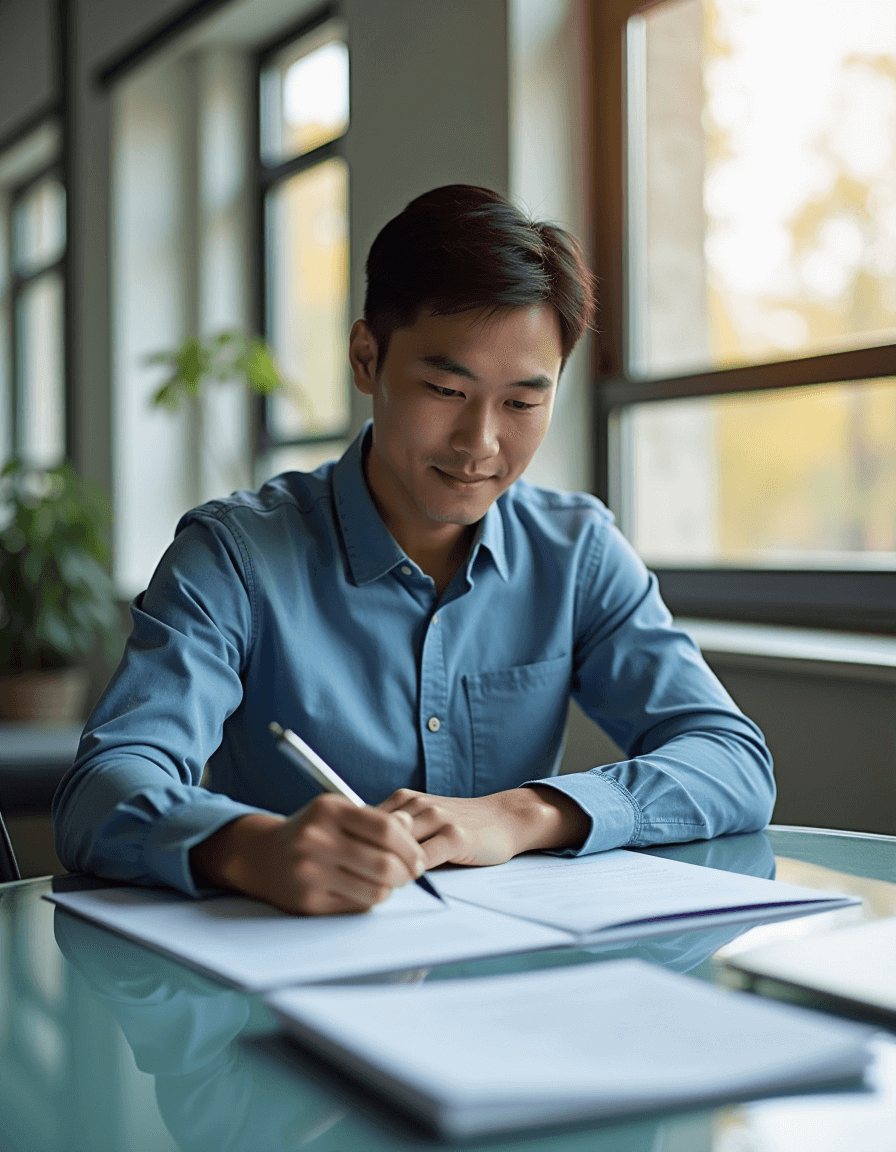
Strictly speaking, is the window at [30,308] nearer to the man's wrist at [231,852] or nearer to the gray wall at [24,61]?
the gray wall at [24,61]

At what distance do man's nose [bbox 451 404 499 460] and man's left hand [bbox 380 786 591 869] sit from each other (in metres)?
0.40

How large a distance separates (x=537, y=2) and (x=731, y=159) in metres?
0.51

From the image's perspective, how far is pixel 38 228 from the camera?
6.30m

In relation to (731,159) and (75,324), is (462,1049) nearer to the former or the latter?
(731,159)

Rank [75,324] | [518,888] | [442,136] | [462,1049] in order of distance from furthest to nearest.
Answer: [75,324] < [442,136] < [518,888] < [462,1049]

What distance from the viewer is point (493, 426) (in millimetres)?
1407

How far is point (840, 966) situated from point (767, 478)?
5.99ft

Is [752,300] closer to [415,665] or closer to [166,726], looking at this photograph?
[415,665]

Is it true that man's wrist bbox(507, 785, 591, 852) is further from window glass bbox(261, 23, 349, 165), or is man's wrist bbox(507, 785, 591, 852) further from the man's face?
window glass bbox(261, 23, 349, 165)

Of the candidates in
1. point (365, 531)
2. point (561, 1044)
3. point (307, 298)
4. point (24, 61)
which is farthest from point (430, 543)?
point (24, 61)

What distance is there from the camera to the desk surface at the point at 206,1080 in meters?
0.57

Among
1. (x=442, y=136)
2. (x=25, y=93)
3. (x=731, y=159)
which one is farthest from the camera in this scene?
(x=25, y=93)

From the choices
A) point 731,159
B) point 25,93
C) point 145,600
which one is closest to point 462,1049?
point 145,600

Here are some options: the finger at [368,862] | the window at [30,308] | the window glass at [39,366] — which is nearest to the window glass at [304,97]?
the window at [30,308]
